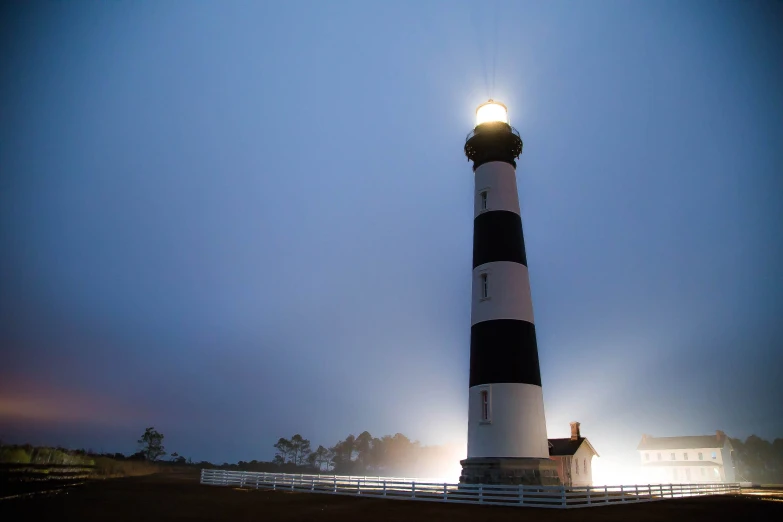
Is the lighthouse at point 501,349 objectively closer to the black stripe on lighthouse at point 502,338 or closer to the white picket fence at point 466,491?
the black stripe on lighthouse at point 502,338

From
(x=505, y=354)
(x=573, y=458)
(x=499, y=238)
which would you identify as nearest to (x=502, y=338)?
(x=505, y=354)

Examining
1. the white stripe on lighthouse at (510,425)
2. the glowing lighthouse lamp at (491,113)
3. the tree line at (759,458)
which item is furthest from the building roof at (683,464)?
the glowing lighthouse lamp at (491,113)

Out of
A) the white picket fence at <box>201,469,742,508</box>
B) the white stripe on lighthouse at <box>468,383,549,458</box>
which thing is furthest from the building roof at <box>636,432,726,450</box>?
the white stripe on lighthouse at <box>468,383,549,458</box>

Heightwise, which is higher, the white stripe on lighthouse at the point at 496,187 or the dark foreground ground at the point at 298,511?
the white stripe on lighthouse at the point at 496,187

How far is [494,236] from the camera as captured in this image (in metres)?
23.2

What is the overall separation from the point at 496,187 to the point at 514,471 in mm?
13525

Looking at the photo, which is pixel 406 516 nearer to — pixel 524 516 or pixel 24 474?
pixel 524 516

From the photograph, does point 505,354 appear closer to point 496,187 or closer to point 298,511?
point 496,187

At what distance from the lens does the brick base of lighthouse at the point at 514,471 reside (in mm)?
19062

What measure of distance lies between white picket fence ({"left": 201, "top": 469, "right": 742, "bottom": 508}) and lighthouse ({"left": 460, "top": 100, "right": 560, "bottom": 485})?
0.85m

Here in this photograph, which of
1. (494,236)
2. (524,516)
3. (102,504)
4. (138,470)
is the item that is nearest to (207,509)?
(102,504)

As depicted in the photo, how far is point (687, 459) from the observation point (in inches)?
2164

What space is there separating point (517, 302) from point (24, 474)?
27.9 metres

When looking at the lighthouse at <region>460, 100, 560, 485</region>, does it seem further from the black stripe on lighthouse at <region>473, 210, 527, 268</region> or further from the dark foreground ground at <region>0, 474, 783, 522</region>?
the dark foreground ground at <region>0, 474, 783, 522</region>
